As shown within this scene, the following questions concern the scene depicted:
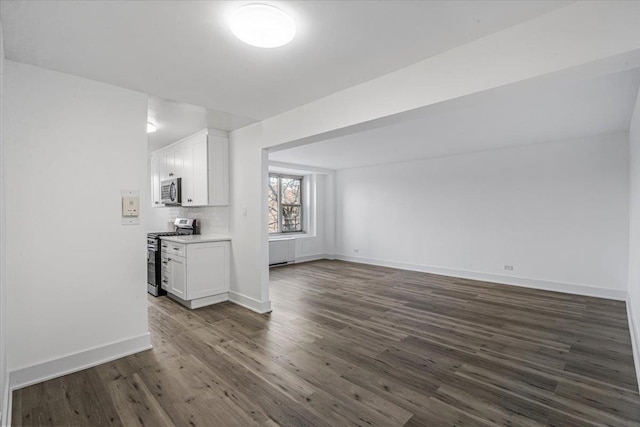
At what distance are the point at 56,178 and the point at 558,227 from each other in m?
6.70

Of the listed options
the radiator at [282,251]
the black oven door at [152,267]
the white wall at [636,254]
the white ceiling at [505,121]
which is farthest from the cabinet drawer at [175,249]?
the white wall at [636,254]

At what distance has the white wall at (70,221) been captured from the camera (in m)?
2.32

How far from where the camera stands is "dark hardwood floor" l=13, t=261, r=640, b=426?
2006 mm

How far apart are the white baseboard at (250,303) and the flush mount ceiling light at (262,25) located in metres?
3.08

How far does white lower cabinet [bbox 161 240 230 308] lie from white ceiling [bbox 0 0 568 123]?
2154mm

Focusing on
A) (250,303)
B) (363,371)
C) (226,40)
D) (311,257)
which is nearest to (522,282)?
(363,371)

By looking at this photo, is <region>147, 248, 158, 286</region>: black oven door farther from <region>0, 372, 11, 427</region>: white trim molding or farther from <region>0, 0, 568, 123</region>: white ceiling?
<region>0, 0, 568, 123</region>: white ceiling

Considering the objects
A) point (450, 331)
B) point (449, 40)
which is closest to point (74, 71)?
point (449, 40)

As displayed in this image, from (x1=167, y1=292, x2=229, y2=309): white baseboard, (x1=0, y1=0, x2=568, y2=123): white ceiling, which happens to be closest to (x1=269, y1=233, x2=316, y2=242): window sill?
(x1=167, y1=292, x2=229, y2=309): white baseboard

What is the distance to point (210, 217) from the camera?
500 centimetres

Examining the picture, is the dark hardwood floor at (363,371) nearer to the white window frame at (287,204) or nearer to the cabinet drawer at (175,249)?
the cabinet drawer at (175,249)

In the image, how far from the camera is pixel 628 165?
14.8 ft

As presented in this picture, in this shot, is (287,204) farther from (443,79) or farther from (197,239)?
(443,79)

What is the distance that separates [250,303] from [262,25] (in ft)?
11.0
